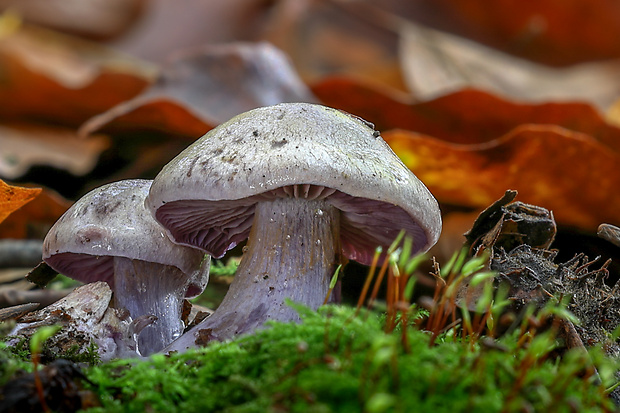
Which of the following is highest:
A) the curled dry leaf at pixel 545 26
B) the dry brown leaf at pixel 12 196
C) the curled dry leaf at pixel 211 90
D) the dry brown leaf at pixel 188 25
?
the dry brown leaf at pixel 188 25

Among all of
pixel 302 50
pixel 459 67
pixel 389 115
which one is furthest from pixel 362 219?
pixel 302 50

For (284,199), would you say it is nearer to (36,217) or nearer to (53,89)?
(36,217)

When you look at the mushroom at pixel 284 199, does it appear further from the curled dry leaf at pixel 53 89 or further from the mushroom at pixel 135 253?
the curled dry leaf at pixel 53 89

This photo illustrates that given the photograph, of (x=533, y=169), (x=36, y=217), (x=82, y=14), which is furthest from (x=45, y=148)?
(x=533, y=169)

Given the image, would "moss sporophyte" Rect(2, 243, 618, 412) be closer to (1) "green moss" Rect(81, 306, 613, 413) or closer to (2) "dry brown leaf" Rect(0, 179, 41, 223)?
(1) "green moss" Rect(81, 306, 613, 413)

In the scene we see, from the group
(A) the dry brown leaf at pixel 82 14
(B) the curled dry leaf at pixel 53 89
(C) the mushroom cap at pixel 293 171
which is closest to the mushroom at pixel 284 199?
(C) the mushroom cap at pixel 293 171

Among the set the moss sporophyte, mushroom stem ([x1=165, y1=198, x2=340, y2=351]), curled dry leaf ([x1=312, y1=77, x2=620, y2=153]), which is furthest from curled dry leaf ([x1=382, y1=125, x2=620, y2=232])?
the moss sporophyte
